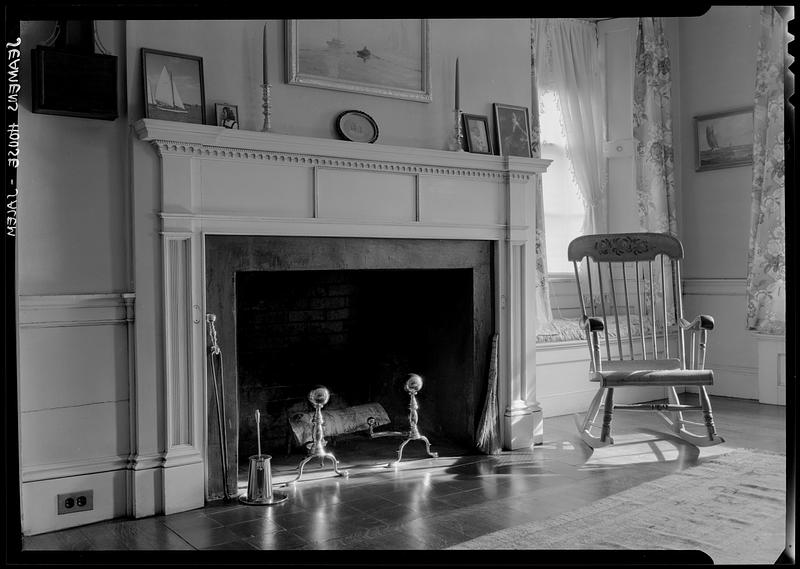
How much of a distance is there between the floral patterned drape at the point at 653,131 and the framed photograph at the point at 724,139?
234 millimetres

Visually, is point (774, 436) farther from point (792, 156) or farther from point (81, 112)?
point (81, 112)

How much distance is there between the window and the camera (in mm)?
5270

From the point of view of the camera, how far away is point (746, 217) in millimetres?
5156

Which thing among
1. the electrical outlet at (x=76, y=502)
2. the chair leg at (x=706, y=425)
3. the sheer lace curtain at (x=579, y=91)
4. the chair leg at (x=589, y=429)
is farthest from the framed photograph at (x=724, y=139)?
the electrical outlet at (x=76, y=502)

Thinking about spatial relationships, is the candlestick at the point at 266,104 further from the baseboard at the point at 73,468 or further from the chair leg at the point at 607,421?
the chair leg at the point at 607,421

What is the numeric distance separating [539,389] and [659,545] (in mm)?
2209

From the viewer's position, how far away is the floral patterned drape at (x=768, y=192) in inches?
184

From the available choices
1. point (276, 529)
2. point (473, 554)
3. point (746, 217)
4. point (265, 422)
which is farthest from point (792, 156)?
point (746, 217)

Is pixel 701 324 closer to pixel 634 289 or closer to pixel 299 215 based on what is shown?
pixel 634 289

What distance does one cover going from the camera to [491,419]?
3633 mm

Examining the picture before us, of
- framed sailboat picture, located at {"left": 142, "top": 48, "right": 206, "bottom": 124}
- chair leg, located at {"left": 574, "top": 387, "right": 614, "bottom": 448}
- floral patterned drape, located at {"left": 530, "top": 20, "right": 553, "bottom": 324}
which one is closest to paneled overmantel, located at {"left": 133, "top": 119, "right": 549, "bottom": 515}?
framed sailboat picture, located at {"left": 142, "top": 48, "right": 206, "bottom": 124}

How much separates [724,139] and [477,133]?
2.48 m

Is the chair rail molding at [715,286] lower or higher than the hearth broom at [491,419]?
higher

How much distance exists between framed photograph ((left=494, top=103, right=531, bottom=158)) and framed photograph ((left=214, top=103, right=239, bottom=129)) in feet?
4.56
